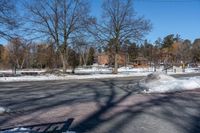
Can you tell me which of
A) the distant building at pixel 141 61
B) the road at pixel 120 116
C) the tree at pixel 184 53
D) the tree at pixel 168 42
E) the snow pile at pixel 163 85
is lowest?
the road at pixel 120 116

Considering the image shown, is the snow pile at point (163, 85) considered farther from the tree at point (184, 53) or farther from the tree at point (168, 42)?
the tree at point (168, 42)

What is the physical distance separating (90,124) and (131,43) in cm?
4572

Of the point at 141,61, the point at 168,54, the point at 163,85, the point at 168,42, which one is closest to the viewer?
the point at 163,85

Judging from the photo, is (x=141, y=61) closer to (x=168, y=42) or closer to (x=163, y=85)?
(x=168, y=42)

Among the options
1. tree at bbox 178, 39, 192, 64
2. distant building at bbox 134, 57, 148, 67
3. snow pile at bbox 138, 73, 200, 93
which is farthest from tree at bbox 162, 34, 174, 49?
snow pile at bbox 138, 73, 200, 93

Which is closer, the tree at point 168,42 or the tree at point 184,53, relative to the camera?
the tree at point 184,53

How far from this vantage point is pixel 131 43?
55125 mm

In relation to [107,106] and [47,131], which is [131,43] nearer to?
[107,106]

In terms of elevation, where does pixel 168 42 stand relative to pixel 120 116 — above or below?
above

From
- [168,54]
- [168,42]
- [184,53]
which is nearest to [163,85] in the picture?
[168,54]

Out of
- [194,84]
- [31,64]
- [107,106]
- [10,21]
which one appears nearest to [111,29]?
[10,21]

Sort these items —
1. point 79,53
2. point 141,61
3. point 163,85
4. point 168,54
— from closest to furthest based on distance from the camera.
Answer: point 163,85, point 79,53, point 168,54, point 141,61

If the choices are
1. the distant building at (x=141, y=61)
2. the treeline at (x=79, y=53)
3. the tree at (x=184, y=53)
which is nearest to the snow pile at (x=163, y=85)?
the treeline at (x=79, y=53)

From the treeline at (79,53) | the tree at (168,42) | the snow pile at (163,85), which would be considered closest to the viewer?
the snow pile at (163,85)
